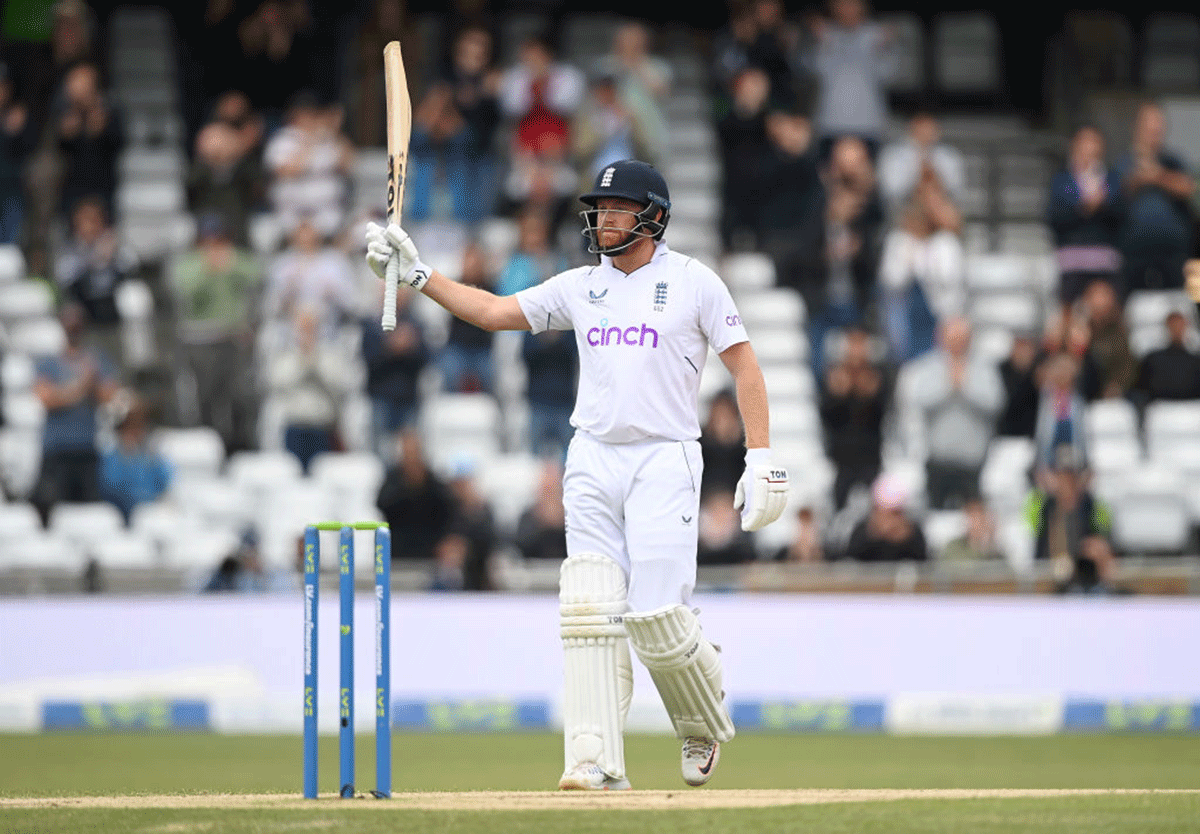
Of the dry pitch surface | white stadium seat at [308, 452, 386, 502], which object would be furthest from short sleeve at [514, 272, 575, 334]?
white stadium seat at [308, 452, 386, 502]

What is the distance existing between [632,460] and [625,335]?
37 centimetres

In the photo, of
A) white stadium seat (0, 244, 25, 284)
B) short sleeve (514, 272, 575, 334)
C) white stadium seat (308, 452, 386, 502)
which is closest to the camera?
short sleeve (514, 272, 575, 334)

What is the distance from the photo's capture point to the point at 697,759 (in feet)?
22.0

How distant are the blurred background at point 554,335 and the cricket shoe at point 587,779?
16.1 ft

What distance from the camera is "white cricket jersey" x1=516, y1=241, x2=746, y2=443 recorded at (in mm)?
6422

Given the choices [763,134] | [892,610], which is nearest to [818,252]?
[763,134]

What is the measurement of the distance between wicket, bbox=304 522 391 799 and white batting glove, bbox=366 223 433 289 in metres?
0.83

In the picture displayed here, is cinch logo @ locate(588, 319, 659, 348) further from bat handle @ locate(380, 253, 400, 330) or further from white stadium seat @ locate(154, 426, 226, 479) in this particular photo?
white stadium seat @ locate(154, 426, 226, 479)

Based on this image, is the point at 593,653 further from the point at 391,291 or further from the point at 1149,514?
the point at 1149,514

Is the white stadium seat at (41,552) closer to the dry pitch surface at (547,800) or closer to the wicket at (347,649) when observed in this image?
the dry pitch surface at (547,800)

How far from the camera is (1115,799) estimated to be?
19.7 ft

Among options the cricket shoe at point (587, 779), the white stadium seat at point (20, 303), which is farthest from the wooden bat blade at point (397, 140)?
the white stadium seat at point (20, 303)

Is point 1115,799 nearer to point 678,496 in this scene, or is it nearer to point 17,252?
point 678,496

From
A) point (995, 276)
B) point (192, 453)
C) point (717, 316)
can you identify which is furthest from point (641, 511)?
point (995, 276)
